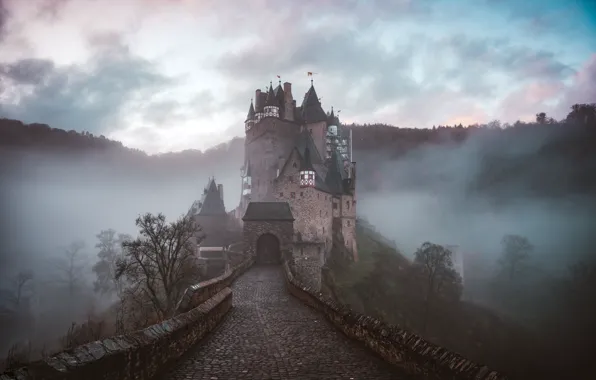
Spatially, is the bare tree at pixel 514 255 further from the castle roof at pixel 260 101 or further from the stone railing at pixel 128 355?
the stone railing at pixel 128 355

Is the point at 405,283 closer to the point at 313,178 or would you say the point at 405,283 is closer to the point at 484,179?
the point at 313,178

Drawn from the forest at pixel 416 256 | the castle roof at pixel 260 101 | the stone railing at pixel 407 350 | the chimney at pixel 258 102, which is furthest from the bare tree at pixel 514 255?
the stone railing at pixel 407 350

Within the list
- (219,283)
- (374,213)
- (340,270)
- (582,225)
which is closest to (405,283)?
(340,270)

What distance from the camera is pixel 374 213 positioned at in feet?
414

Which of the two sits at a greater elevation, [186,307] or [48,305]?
[186,307]

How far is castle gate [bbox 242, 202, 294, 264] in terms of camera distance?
130 feet

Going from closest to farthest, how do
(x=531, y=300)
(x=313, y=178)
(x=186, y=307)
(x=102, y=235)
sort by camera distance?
(x=186, y=307) < (x=313, y=178) < (x=102, y=235) < (x=531, y=300)

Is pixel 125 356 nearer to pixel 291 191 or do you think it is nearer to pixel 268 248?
pixel 268 248

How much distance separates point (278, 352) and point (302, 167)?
146ft

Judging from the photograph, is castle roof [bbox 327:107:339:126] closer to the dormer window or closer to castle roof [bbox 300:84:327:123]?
castle roof [bbox 300:84:327:123]

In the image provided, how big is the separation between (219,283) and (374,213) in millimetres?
110211

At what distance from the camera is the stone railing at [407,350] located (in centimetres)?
609

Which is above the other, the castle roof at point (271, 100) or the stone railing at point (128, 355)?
the castle roof at point (271, 100)

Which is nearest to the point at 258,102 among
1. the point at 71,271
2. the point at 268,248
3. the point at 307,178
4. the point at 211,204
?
the point at 211,204
